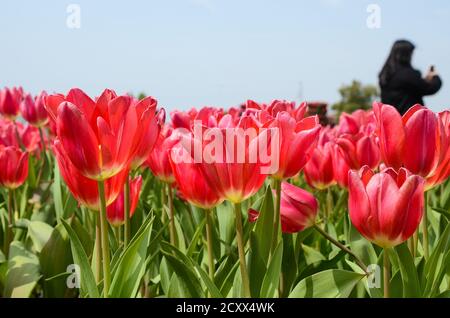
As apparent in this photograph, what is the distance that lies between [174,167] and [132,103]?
0.73ft

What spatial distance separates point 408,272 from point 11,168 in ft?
4.06

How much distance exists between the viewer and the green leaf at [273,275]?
0.85m

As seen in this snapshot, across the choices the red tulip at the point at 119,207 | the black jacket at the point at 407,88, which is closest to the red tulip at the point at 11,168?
the red tulip at the point at 119,207

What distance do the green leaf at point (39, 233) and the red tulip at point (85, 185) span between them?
0.61 meters

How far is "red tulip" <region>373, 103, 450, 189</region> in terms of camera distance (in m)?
0.90

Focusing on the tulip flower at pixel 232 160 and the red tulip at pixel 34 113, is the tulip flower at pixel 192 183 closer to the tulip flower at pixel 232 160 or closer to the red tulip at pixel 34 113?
the tulip flower at pixel 232 160

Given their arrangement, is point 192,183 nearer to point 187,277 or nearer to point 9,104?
point 187,277

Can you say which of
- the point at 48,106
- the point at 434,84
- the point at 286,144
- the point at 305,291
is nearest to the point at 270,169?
the point at 286,144

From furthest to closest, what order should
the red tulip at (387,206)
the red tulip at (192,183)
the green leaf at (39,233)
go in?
the green leaf at (39,233) → the red tulip at (192,183) → the red tulip at (387,206)

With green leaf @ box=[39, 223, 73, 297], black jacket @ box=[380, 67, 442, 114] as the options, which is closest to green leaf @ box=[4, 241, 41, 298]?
green leaf @ box=[39, 223, 73, 297]

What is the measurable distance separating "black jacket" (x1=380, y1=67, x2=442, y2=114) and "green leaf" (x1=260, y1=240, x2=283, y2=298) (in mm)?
4860

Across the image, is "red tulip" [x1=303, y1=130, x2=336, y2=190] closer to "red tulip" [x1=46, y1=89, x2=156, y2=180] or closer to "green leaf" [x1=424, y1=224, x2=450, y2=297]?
"green leaf" [x1=424, y1=224, x2=450, y2=297]

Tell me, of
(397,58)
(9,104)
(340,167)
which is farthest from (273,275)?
(397,58)

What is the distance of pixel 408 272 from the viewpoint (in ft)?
2.90
